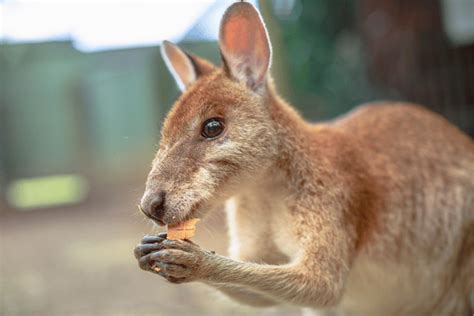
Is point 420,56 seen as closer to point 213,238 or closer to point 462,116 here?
point 462,116

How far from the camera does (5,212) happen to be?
7328 mm

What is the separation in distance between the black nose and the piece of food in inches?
3.1

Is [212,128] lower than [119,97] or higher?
higher

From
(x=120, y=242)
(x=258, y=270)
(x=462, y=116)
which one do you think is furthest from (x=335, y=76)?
(x=258, y=270)

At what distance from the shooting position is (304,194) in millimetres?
2838

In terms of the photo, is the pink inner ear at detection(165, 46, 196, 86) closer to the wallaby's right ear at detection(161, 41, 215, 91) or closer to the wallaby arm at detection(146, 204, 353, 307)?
the wallaby's right ear at detection(161, 41, 215, 91)

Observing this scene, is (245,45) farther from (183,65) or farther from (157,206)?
(157,206)

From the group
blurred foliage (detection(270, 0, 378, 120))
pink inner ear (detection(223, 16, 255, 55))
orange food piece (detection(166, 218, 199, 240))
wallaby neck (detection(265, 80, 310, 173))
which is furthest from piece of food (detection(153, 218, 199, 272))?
blurred foliage (detection(270, 0, 378, 120))

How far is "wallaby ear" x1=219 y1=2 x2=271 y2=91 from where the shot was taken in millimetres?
2539

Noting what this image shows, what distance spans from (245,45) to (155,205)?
2.91 ft

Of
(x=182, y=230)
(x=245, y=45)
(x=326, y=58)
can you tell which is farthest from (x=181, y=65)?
(x=326, y=58)

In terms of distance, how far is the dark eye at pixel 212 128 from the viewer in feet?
7.86

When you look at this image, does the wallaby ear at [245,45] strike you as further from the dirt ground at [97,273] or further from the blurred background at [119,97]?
the dirt ground at [97,273]

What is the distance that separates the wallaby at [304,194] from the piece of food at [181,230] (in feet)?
0.11
